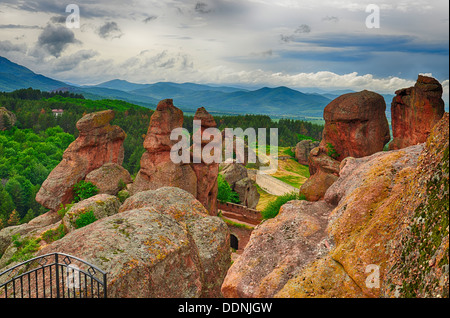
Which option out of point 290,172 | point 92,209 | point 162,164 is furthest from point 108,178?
point 290,172

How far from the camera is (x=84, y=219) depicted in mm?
24562

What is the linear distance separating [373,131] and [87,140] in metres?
27.5

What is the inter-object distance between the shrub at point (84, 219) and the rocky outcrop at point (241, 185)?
105 feet

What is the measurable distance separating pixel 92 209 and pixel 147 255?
51.6ft

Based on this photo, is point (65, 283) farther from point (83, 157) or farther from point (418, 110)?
point (83, 157)

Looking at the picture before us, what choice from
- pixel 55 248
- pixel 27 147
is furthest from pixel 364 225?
pixel 27 147

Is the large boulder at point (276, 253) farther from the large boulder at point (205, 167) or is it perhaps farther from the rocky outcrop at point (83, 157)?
the rocky outcrop at point (83, 157)

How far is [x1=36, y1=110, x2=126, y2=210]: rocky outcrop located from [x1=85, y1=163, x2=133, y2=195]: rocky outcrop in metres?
1.35

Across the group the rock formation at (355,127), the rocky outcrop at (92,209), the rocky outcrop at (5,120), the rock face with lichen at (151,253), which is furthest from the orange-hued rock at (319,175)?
the rocky outcrop at (5,120)

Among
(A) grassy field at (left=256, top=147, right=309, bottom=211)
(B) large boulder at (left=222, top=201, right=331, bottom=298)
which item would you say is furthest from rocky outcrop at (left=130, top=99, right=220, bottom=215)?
(A) grassy field at (left=256, top=147, right=309, bottom=211)

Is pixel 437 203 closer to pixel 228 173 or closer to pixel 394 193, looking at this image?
pixel 394 193

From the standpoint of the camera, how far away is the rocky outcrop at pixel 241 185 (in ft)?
181

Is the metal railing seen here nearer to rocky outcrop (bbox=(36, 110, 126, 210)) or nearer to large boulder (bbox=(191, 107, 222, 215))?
rocky outcrop (bbox=(36, 110, 126, 210))

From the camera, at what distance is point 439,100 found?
28047 mm
